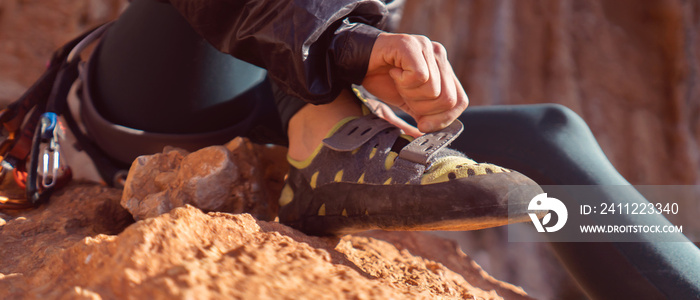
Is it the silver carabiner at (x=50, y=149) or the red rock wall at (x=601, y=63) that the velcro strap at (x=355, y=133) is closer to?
the silver carabiner at (x=50, y=149)

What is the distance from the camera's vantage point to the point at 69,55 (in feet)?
2.52

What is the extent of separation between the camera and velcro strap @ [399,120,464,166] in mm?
497

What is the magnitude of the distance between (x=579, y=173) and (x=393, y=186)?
33 cm

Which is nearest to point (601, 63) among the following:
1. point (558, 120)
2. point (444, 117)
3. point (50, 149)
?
point (558, 120)

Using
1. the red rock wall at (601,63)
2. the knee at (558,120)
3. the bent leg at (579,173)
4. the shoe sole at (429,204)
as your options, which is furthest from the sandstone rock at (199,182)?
the red rock wall at (601,63)

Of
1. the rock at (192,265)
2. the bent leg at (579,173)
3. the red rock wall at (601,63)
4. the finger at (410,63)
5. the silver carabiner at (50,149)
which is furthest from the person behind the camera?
the red rock wall at (601,63)

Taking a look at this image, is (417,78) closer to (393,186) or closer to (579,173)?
(393,186)

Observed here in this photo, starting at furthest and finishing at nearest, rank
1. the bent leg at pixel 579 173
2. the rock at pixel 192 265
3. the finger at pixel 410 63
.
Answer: the bent leg at pixel 579 173
the finger at pixel 410 63
the rock at pixel 192 265

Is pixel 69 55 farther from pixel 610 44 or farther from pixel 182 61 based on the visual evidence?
pixel 610 44

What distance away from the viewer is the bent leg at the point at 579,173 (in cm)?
56

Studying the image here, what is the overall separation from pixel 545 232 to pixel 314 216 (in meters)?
0.35

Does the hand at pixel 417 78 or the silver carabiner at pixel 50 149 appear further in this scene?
the silver carabiner at pixel 50 149

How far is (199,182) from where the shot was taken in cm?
58

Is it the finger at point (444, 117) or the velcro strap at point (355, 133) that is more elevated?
the finger at point (444, 117)
